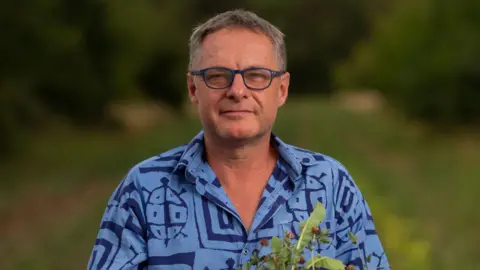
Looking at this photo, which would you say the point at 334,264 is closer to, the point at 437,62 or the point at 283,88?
the point at 283,88

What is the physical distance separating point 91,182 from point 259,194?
650 inches

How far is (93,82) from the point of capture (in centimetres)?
2480

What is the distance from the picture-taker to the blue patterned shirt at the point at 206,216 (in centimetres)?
258

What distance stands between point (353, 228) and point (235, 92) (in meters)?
0.56

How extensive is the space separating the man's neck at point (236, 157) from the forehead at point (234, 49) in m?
0.25

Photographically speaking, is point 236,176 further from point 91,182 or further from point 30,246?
point 91,182

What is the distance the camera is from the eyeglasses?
2596mm

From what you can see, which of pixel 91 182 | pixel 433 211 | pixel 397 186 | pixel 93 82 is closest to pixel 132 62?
pixel 93 82

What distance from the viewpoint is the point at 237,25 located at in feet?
8.66

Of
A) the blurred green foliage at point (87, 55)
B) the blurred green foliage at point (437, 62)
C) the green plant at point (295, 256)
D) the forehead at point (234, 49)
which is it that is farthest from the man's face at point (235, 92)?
the blurred green foliage at point (437, 62)

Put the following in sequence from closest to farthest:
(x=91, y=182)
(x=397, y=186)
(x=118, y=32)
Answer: (x=397, y=186) → (x=91, y=182) → (x=118, y=32)

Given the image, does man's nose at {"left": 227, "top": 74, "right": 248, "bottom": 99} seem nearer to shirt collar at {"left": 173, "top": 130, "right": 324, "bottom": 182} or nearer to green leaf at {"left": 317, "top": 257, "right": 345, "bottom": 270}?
shirt collar at {"left": 173, "top": 130, "right": 324, "bottom": 182}

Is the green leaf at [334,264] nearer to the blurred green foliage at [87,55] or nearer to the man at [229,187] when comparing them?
the man at [229,187]

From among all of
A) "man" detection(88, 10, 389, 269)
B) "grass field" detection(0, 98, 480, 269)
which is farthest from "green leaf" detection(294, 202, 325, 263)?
"grass field" detection(0, 98, 480, 269)
